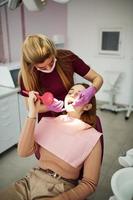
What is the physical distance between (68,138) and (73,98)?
181mm

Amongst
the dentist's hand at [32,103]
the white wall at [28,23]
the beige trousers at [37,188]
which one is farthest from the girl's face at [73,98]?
the white wall at [28,23]

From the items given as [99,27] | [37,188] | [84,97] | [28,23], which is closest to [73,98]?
[84,97]

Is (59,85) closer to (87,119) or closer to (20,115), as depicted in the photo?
(87,119)

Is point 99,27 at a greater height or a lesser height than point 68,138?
greater

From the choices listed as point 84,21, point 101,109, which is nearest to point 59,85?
point 101,109

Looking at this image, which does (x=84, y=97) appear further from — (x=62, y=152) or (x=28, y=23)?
(x=28, y=23)

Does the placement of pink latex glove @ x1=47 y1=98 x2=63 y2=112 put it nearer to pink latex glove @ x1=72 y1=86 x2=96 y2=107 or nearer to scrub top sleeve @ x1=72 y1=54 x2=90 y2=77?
pink latex glove @ x1=72 y1=86 x2=96 y2=107

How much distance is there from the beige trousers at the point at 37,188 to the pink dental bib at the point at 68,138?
0.11m

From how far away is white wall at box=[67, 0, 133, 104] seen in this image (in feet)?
10.9

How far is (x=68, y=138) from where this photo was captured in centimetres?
104

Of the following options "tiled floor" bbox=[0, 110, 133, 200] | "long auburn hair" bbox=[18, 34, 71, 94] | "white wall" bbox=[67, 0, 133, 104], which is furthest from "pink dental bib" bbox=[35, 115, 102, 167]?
"white wall" bbox=[67, 0, 133, 104]

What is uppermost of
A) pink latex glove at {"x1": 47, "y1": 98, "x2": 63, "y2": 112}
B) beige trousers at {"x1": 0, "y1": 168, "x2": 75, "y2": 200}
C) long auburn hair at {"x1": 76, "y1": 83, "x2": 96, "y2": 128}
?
pink latex glove at {"x1": 47, "y1": 98, "x2": 63, "y2": 112}

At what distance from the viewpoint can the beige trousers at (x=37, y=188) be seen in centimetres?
99

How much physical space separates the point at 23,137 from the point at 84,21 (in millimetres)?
2975
